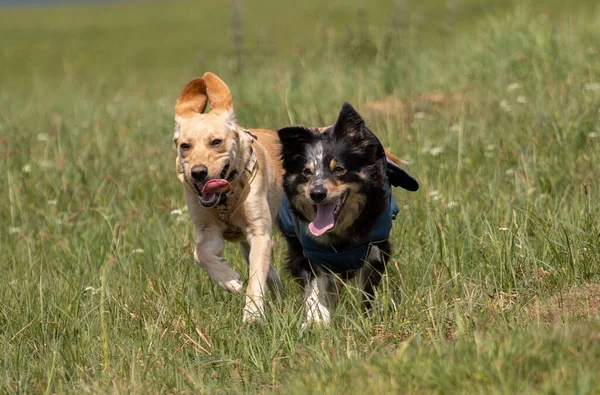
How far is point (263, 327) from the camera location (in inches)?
163

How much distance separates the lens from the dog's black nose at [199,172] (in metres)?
4.54

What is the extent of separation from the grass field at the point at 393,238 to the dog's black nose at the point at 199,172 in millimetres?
552

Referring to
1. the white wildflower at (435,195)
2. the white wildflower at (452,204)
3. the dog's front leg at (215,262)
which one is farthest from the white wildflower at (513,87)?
the dog's front leg at (215,262)

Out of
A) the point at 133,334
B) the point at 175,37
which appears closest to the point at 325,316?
the point at 133,334

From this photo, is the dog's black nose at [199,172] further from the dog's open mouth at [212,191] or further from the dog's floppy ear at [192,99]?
the dog's floppy ear at [192,99]

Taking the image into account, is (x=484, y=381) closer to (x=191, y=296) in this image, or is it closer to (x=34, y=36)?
(x=191, y=296)

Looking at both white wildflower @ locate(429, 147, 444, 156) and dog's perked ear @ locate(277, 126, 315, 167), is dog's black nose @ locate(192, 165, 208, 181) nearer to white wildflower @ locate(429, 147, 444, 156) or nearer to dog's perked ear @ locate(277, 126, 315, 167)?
dog's perked ear @ locate(277, 126, 315, 167)

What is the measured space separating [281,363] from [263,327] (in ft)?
0.97

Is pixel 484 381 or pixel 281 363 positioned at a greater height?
pixel 484 381

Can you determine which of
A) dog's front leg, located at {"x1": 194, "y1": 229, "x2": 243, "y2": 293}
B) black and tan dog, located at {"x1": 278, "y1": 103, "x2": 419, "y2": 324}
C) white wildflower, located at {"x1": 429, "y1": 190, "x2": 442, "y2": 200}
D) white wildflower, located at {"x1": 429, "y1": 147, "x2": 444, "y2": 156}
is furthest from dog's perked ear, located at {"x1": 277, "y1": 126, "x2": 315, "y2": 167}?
white wildflower, located at {"x1": 429, "y1": 147, "x2": 444, "y2": 156}

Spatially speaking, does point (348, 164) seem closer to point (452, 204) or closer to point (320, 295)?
point (320, 295)

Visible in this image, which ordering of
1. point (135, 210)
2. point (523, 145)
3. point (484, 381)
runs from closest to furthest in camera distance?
1. point (484, 381)
2. point (135, 210)
3. point (523, 145)

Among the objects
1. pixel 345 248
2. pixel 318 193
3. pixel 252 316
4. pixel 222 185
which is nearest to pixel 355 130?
pixel 318 193

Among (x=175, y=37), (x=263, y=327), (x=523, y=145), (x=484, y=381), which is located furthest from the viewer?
(x=175, y=37)
